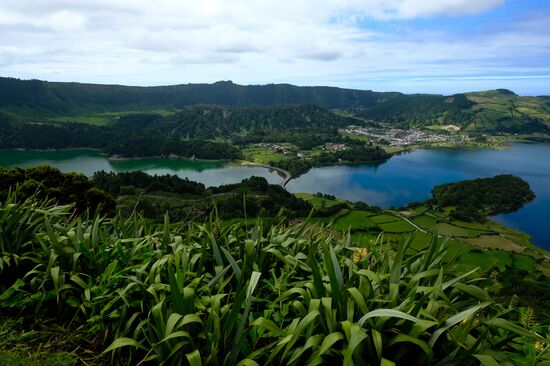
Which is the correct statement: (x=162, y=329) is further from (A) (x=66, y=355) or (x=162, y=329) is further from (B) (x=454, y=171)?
(B) (x=454, y=171)

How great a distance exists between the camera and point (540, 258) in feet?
118

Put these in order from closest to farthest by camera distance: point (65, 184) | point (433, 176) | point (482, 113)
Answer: point (65, 184) → point (433, 176) → point (482, 113)

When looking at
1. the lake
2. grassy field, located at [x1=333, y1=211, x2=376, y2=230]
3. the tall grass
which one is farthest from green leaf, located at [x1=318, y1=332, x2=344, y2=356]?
the lake

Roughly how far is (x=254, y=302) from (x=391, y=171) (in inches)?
3423

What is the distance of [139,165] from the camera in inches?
3597

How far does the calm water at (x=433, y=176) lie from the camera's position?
58031 mm

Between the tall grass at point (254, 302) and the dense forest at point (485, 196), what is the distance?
56.4 metres

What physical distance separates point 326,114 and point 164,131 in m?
72.7

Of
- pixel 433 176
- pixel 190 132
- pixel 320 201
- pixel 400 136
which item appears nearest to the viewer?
pixel 320 201

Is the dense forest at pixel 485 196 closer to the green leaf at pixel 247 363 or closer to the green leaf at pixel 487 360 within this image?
the green leaf at pixel 487 360

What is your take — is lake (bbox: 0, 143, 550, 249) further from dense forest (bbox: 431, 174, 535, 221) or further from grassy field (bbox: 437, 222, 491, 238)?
grassy field (bbox: 437, 222, 491, 238)

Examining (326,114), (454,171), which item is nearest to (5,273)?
(454,171)

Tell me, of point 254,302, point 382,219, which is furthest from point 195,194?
point 254,302

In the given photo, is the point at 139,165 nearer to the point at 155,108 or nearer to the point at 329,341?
the point at 329,341
